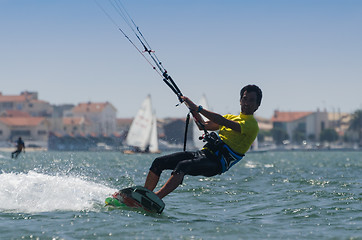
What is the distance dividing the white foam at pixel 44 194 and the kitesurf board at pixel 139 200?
1.35 feet

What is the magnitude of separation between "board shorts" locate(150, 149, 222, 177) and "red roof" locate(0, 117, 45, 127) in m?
119

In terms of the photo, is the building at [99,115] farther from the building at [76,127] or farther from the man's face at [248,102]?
the man's face at [248,102]

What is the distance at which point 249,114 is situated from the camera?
28.9 feet

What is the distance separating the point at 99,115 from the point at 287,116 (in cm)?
4966

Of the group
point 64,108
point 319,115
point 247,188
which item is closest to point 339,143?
point 319,115

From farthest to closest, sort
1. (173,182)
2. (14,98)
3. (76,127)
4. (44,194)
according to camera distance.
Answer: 1. (14,98)
2. (76,127)
3. (44,194)
4. (173,182)

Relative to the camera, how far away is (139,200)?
8.92m

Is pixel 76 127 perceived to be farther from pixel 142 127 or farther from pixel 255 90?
pixel 255 90

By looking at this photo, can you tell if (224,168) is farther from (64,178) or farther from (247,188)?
(247,188)

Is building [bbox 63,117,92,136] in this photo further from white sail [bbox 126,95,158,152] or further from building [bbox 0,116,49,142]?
white sail [bbox 126,95,158,152]

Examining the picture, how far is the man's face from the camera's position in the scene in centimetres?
874

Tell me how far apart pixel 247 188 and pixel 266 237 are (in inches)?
263

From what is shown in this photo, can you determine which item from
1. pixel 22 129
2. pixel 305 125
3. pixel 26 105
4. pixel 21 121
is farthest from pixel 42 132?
pixel 305 125

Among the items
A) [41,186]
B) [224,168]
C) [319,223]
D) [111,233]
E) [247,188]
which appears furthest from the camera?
[247,188]
